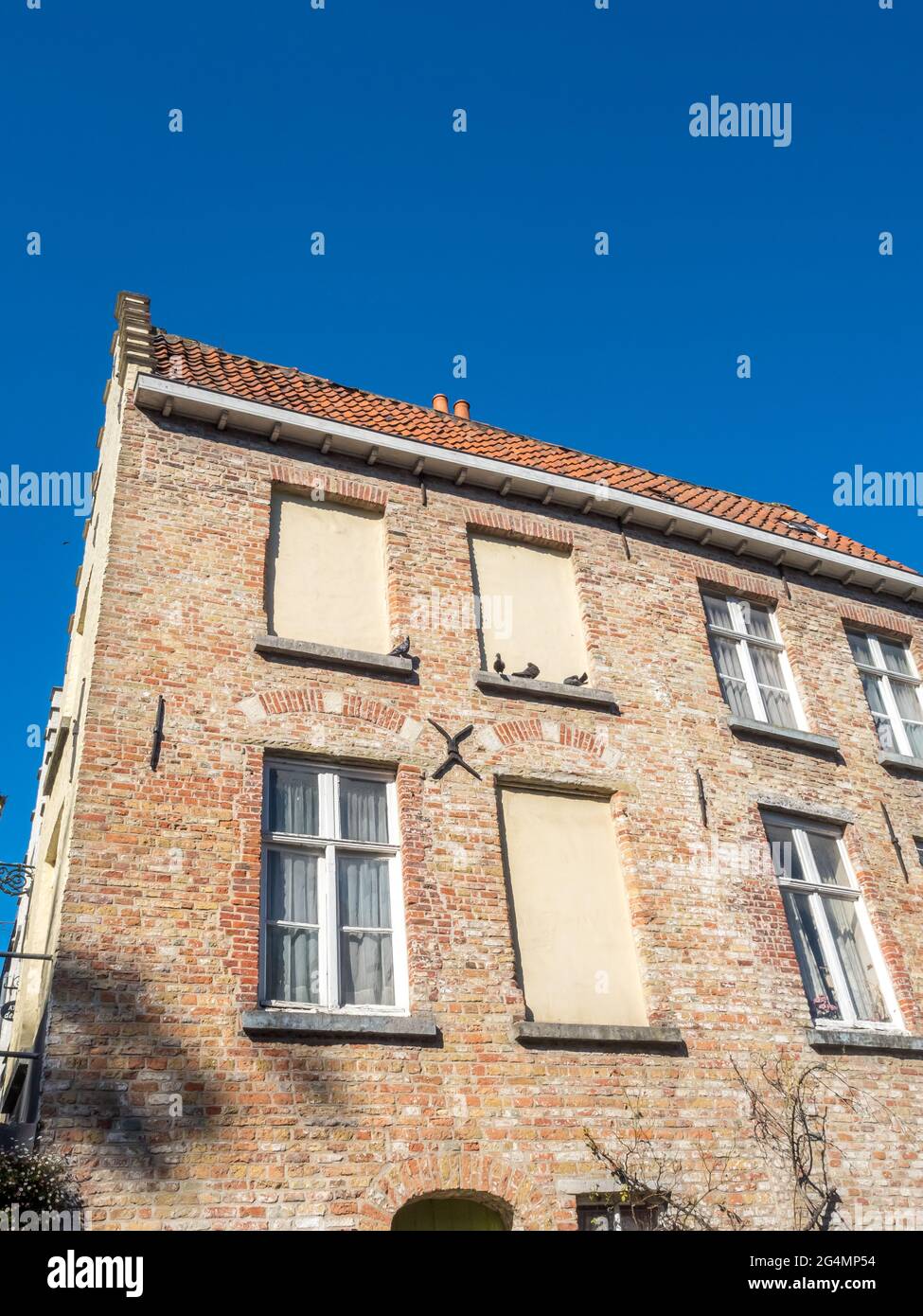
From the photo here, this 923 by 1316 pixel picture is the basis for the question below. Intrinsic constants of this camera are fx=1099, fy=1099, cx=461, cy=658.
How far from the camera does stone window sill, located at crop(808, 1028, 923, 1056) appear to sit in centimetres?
1016

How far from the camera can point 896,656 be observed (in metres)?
14.7

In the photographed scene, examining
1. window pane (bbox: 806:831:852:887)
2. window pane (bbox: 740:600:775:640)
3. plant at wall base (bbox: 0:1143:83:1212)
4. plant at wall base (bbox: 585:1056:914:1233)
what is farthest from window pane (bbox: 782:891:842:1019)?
plant at wall base (bbox: 0:1143:83:1212)

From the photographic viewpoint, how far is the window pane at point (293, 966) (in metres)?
8.55

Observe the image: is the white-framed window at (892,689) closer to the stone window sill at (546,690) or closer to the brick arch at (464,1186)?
the stone window sill at (546,690)

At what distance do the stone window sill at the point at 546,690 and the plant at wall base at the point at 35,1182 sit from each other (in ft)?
18.3

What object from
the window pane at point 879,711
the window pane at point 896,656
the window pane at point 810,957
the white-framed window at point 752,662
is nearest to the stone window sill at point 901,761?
the window pane at point 879,711

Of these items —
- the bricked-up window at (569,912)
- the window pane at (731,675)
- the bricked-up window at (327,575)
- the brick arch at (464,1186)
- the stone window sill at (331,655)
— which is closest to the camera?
the brick arch at (464,1186)

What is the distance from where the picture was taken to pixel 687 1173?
347 inches

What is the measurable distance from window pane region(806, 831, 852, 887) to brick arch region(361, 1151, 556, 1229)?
200 inches
